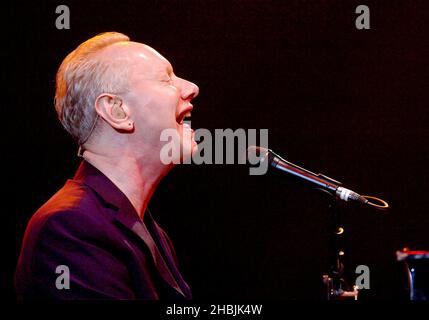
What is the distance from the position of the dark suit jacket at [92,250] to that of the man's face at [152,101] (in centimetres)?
21

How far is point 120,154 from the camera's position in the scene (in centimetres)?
175

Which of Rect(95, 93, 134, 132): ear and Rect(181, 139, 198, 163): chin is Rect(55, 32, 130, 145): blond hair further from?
Rect(181, 139, 198, 163): chin

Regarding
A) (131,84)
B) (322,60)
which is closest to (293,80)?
(322,60)

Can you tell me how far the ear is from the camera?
174cm

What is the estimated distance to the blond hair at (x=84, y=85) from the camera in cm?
175

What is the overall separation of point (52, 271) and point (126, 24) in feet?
4.74

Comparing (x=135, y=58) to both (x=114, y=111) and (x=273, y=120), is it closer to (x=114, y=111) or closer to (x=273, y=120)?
(x=114, y=111)

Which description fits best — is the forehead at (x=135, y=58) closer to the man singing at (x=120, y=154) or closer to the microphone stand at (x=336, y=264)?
the man singing at (x=120, y=154)

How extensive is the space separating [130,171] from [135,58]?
1.24ft

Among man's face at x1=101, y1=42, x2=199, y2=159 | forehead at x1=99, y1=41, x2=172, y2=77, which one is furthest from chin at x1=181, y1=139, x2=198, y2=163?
forehead at x1=99, y1=41, x2=172, y2=77

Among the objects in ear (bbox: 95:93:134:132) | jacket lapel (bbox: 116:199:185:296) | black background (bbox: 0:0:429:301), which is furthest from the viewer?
black background (bbox: 0:0:429:301)

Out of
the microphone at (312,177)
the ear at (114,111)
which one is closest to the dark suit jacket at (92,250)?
the ear at (114,111)

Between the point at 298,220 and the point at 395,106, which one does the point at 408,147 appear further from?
the point at 298,220

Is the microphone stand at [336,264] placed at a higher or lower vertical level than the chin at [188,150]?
lower
